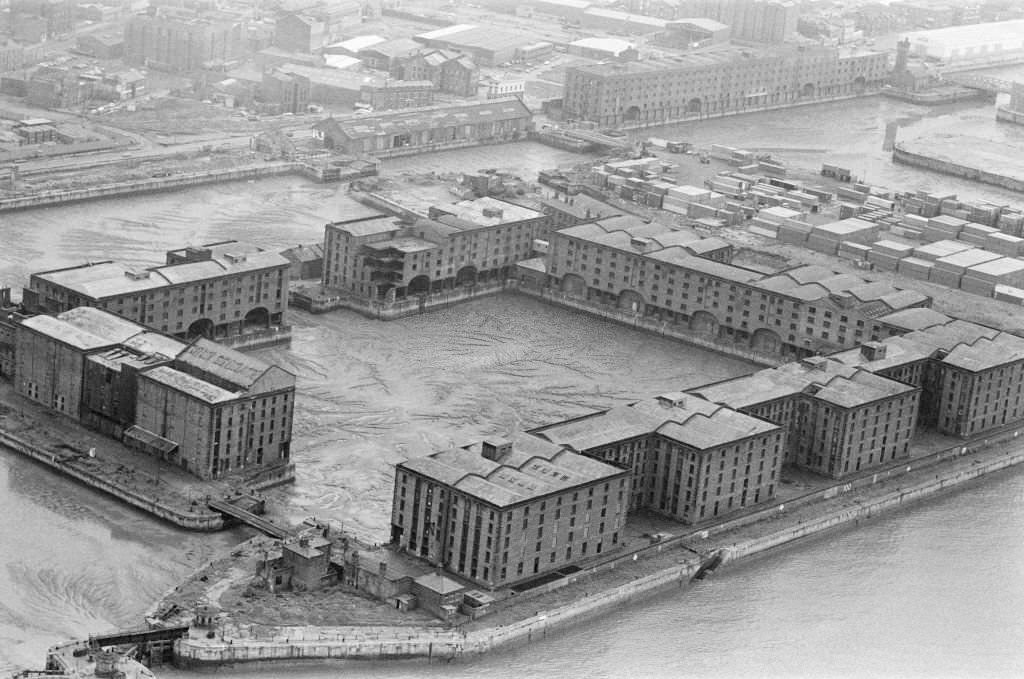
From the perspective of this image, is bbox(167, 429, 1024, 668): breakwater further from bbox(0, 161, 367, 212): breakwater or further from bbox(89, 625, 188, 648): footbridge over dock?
bbox(0, 161, 367, 212): breakwater

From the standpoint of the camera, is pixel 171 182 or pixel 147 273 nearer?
pixel 147 273

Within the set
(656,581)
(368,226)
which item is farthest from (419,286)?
(656,581)

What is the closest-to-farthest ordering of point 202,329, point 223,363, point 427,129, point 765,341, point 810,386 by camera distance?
1. point 223,363
2. point 810,386
3. point 202,329
4. point 765,341
5. point 427,129

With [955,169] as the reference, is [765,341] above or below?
below

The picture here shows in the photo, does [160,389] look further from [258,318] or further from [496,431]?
[258,318]

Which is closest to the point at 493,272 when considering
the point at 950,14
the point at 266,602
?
the point at 266,602

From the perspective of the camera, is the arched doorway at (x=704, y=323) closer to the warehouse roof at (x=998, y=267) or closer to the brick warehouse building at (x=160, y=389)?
the warehouse roof at (x=998, y=267)

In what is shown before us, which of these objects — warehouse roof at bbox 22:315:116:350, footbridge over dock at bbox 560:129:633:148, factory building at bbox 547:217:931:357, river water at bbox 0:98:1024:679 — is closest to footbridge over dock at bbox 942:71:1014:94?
footbridge over dock at bbox 560:129:633:148
